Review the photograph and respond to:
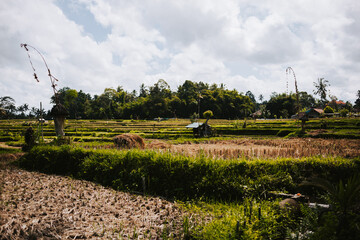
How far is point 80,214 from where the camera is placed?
14.6 ft

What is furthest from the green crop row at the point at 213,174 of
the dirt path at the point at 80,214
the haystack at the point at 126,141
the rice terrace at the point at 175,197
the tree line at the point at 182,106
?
the tree line at the point at 182,106

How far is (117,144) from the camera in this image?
477 inches

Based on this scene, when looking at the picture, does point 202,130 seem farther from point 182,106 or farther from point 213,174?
point 182,106

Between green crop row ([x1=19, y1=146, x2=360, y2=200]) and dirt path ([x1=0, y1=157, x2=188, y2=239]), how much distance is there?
2.18 ft

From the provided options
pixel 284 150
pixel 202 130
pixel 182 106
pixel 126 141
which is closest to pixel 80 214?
pixel 126 141

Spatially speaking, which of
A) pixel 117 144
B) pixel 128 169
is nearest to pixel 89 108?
pixel 117 144

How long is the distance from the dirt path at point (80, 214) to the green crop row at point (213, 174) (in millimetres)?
666

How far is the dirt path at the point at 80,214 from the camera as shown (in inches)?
146

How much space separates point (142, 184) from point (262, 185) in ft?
12.6

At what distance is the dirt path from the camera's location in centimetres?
370

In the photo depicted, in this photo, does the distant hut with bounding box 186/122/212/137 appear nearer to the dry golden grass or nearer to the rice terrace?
the dry golden grass

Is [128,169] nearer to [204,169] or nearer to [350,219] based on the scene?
[204,169]

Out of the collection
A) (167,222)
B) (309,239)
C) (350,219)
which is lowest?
(167,222)

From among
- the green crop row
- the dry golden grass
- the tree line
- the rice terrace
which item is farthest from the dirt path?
the tree line
